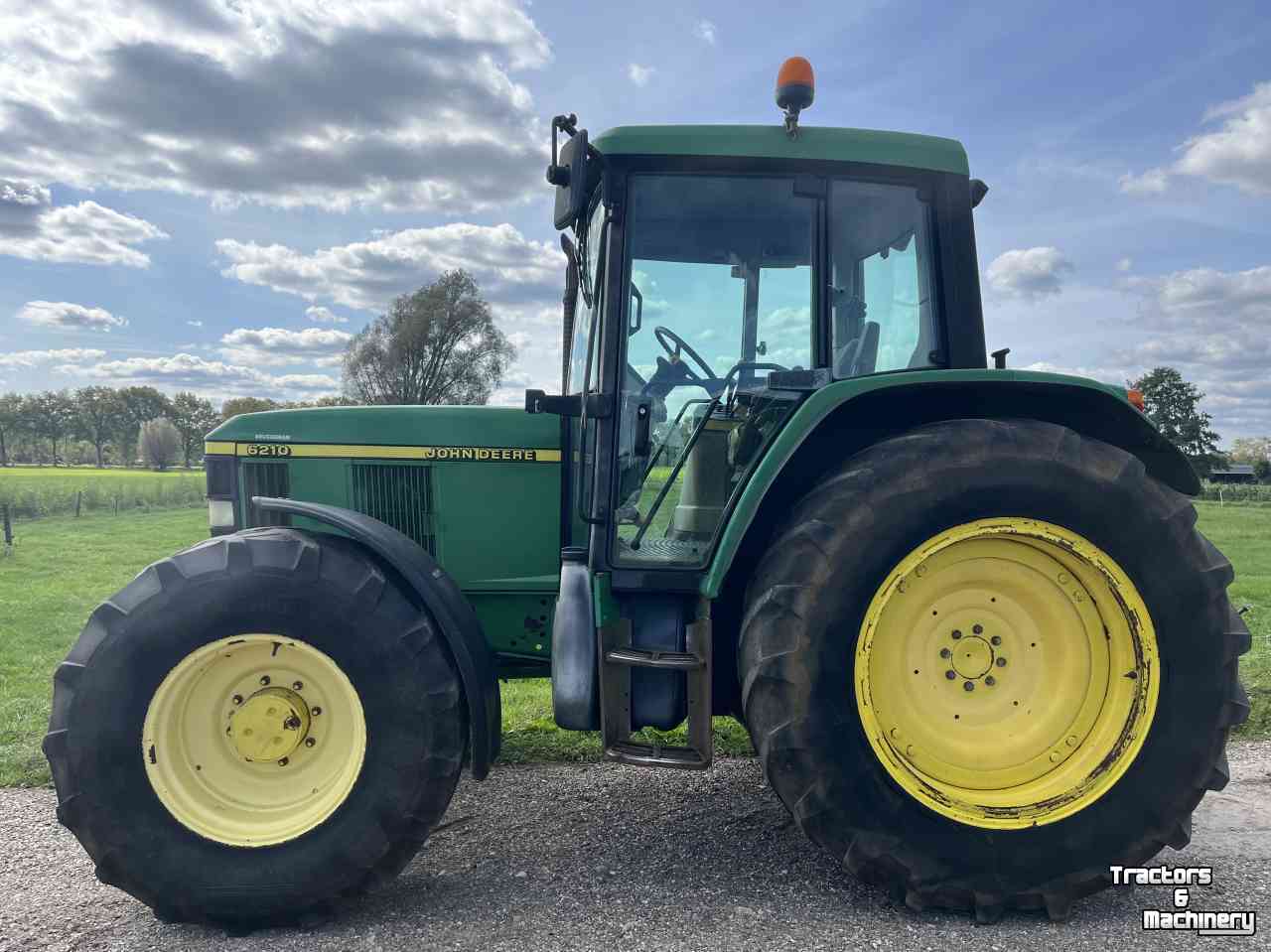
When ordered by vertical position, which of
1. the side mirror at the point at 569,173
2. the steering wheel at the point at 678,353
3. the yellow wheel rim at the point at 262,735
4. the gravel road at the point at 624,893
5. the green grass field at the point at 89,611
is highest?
the side mirror at the point at 569,173

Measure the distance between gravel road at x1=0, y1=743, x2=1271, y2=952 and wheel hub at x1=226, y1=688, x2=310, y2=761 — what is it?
Answer: 1.66ft

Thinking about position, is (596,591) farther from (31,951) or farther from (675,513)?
(31,951)

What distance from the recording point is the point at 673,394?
2.82 metres

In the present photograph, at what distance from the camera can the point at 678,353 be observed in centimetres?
283

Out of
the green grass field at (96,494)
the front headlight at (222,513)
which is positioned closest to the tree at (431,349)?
the green grass field at (96,494)

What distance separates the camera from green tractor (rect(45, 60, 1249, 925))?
240 centimetres

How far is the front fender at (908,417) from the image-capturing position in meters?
2.53

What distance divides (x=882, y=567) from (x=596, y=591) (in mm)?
909

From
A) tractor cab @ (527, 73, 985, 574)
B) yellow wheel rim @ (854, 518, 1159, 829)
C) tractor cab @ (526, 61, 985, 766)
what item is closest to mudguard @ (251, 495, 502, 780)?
tractor cab @ (526, 61, 985, 766)

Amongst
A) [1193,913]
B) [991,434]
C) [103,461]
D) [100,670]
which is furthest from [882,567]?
[103,461]

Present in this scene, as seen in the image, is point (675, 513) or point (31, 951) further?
point (675, 513)

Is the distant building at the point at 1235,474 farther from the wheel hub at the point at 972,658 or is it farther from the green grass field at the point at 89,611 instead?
the wheel hub at the point at 972,658

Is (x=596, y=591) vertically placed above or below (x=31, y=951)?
above

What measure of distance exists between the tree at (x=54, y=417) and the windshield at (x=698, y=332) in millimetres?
56154
